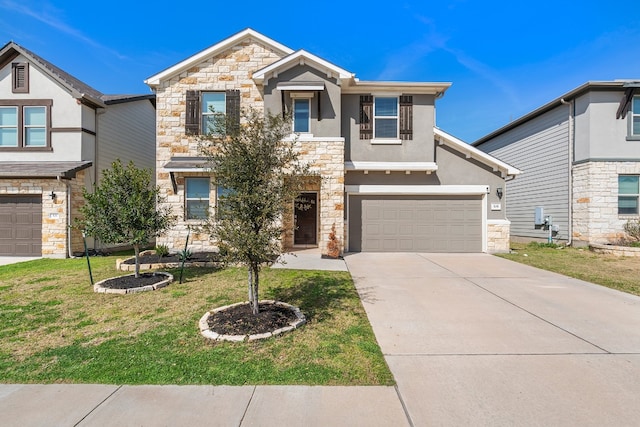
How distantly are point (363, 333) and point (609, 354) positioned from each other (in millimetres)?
2952

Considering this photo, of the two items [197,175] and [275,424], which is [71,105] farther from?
[275,424]

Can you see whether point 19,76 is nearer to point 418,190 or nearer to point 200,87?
point 200,87

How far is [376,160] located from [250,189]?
26.3ft

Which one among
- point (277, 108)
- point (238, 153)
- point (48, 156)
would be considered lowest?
point (238, 153)

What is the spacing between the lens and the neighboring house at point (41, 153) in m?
10.8

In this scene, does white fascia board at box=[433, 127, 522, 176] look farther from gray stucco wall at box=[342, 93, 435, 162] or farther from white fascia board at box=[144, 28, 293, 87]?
white fascia board at box=[144, 28, 293, 87]

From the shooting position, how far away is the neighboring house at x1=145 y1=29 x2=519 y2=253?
1125 centimetres

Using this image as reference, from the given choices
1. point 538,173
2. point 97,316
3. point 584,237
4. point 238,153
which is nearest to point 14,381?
point 97,316

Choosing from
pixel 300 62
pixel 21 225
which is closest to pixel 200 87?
pixel 300 62

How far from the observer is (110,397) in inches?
113

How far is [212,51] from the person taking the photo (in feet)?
37.0

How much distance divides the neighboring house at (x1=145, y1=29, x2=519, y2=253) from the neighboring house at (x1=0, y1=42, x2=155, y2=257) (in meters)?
2.89

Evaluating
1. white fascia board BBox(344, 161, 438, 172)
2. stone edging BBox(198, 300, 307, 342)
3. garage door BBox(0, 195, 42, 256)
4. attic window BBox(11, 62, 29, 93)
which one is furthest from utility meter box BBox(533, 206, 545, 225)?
attic window BBox(11, 62, 29, 93)

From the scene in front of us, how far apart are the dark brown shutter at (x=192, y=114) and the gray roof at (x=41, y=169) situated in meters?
3.99
